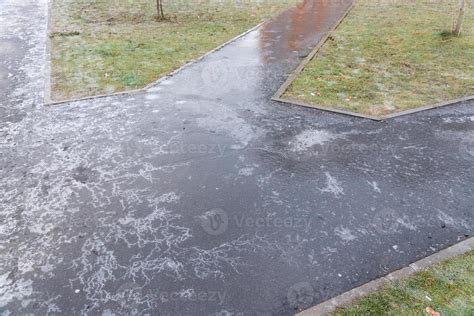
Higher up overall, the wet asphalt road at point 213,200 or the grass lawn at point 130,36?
the grass lawn at point 130,36

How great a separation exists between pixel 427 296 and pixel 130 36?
448 inches

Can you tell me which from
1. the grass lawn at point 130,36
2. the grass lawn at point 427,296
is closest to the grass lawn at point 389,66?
the grass lawn at point 130,36

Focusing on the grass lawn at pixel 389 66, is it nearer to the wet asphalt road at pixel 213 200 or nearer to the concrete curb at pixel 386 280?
the wet asphalt road at pixel 213 200

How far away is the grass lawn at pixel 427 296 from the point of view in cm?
352

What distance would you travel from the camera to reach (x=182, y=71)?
366 inches

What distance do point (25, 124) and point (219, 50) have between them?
5818 millimetres

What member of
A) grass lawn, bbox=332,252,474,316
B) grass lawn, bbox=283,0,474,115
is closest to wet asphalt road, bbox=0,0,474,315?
grass lawn, bbox=332,252,474,316

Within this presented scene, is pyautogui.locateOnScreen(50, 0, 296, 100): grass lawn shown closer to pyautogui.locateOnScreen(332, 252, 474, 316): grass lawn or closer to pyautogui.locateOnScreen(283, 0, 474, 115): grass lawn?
pyautogui.locateOnScreen(283, 0, 474, 115): grass lawn

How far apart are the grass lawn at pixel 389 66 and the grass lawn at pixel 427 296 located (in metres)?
3.86

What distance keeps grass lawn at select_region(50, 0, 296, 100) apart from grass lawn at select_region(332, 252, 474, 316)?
261 inches

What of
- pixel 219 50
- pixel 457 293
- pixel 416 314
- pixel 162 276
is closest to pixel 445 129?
pixel 457 293

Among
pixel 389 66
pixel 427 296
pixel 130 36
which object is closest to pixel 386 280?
pixel 427 296

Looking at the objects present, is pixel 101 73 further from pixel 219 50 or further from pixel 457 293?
pixel 457 293

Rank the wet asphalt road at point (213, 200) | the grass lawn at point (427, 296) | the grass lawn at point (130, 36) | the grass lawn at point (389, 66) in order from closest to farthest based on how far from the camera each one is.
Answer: the grass lawn at point (427, 296) → the wet asphalt road at point (213, 200) → the grass lawn at point (389, 66) → the grass lawn at point (130, 36)
